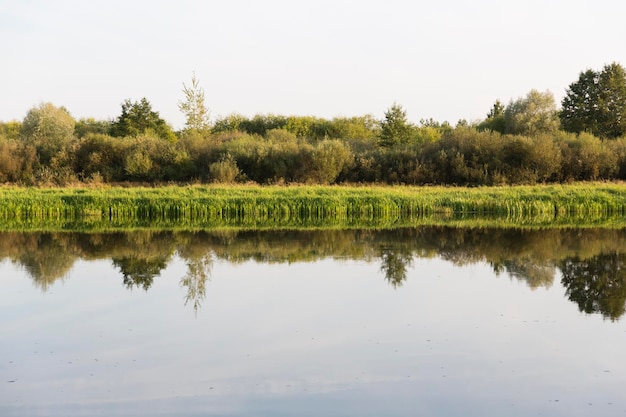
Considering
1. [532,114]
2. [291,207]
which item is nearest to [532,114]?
[532,114]

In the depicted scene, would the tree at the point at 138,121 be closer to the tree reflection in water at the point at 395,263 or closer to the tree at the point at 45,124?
the tree at the point at 45,124

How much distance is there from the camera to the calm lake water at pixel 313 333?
7.87 meters

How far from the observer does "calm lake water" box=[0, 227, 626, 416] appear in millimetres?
7867

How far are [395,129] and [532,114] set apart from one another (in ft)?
46.6

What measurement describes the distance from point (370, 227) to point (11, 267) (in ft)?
42.3

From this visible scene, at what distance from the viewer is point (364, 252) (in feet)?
65.4

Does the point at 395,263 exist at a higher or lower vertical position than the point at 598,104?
lower

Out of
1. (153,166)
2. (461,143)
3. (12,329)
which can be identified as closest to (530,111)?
(461,143)

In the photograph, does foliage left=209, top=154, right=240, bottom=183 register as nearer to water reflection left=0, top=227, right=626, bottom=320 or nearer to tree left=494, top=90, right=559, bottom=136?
water reflection left=0, top=227, right=626, bottom=320

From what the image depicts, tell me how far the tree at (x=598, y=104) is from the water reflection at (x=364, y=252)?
33.7 meters

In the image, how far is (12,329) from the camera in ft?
35.7

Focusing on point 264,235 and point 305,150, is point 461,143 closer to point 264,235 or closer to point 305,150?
point 305,150

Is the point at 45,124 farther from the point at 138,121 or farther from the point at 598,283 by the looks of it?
the point at 598,283

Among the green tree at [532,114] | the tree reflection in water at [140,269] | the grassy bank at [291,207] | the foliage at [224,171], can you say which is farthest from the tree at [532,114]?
the tree reflection in water at [140,269]
